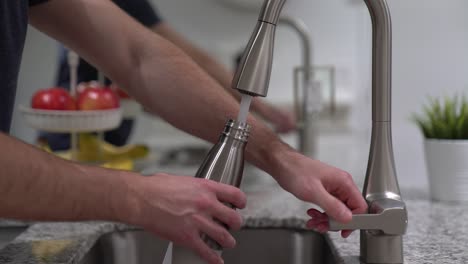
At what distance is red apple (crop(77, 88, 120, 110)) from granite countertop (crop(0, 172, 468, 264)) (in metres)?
0.34

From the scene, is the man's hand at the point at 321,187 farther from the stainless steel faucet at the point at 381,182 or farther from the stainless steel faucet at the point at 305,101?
the stainless steel faucet at the point at 305,101

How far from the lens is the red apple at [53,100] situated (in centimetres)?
129

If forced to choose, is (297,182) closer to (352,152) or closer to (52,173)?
(52,173)

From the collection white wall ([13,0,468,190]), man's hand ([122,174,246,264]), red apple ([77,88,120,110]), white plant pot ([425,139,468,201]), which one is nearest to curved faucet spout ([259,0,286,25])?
man's hand ([122,174,246,264])

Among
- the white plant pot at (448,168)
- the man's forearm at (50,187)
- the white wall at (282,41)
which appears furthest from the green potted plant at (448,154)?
the white wall at (282,41)

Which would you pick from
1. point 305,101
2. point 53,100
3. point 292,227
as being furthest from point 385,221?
point 305,101

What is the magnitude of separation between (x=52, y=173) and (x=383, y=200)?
38cm

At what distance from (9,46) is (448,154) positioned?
76 cm

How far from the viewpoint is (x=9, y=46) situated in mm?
901

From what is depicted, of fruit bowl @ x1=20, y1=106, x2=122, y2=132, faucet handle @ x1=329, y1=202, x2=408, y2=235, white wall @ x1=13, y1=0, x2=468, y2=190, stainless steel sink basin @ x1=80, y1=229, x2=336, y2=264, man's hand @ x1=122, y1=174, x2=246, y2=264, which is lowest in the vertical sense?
stainless steel sink basin @ x1=80, y1=229, x2=336, y2=264

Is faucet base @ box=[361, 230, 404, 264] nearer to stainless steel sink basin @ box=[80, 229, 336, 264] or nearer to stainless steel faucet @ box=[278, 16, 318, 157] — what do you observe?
stainless steel sink basin @ box=[80, 229, 336, 264]

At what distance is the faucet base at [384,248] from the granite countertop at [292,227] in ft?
0.14

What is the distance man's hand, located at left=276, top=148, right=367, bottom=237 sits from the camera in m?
0.73

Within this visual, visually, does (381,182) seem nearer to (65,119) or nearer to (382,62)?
(382,62)
